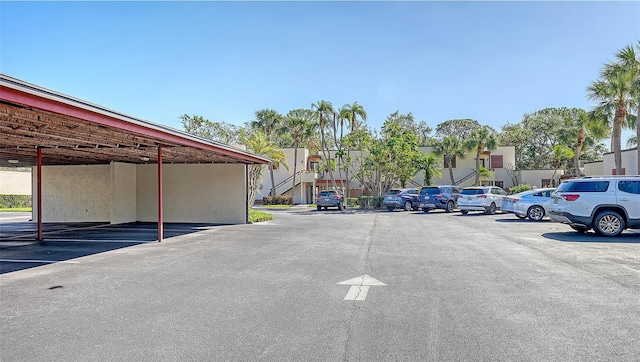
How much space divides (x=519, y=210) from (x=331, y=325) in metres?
17.2

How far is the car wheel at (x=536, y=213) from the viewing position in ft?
63.5

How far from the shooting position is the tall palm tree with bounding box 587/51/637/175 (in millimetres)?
23625

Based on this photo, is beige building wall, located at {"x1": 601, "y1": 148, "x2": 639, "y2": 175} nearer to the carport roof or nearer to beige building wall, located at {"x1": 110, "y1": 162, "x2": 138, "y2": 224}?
the carport roof

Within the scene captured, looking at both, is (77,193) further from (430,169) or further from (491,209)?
(430,169)

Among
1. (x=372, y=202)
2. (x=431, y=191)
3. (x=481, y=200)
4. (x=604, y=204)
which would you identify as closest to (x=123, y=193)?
(x=431, y=191)

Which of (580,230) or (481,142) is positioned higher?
(481,142)

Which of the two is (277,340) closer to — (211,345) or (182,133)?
(211,345)

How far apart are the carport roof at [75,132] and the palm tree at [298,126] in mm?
23977

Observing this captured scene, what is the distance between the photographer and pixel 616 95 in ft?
81.7

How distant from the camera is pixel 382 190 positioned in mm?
36969

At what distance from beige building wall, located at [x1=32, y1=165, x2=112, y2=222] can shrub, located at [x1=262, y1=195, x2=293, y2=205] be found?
880 inches

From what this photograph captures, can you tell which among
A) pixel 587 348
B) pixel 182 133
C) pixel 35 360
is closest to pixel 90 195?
pixel 182 133

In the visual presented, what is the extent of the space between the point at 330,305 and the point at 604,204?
10772mm

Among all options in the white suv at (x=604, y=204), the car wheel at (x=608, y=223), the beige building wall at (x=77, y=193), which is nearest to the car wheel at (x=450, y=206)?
the white suv at (x=604, y=204)
